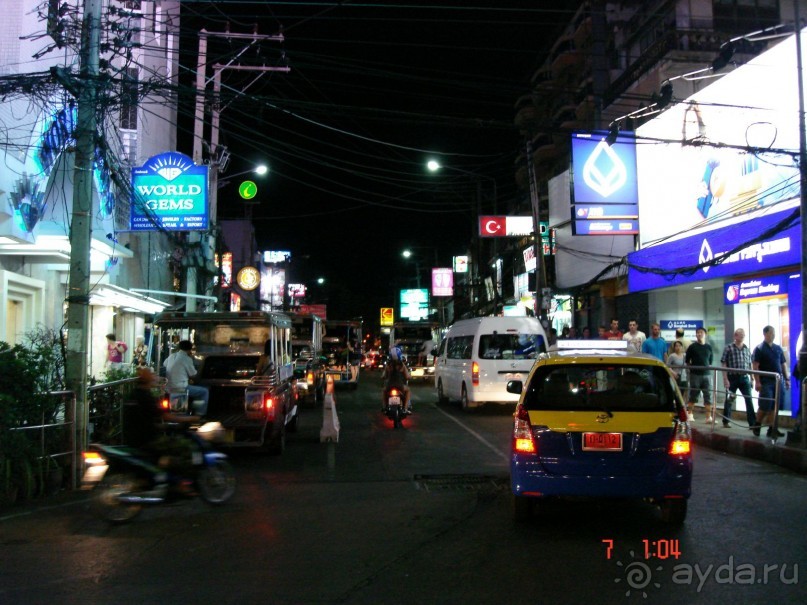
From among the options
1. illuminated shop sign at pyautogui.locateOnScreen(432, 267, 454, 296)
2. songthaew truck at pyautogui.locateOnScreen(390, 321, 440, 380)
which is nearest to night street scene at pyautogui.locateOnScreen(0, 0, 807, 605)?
songthaew truck at pyautogui.locateOnScreen(390, 321, 440, 380)

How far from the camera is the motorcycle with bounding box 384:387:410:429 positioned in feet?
53.8

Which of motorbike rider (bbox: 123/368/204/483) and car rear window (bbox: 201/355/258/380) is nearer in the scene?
motorbike rider (bbox: 123/368/204/483)

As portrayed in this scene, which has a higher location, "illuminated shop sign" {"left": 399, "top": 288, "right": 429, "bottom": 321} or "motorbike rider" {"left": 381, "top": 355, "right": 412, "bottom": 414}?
"illuminated shop sign" {"left": 399, "top": 288, "right": 429, "bottom": 321}

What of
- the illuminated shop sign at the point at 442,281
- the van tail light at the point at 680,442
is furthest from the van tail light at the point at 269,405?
the illuminated shop sign at the point at 442,281

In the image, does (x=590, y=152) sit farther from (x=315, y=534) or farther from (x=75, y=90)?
(x=315, y=534)

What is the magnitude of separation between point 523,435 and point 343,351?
901 inches

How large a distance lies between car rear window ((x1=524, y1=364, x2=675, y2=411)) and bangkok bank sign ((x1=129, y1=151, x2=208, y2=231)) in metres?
12.4

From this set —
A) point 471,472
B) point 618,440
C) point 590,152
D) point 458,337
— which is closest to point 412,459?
point 471,472

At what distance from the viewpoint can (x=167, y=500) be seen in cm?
800

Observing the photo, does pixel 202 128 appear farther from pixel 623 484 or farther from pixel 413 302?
pixel 413 302

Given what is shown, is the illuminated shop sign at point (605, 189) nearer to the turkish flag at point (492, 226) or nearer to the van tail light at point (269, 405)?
the turkish flag at point (492, 226)

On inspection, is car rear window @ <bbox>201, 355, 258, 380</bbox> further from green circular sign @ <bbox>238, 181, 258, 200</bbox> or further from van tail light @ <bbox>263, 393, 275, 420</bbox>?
green circular sign @ <bbox>238, 181, 258, 200</bbox>

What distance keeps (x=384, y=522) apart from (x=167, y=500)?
7.43 ft

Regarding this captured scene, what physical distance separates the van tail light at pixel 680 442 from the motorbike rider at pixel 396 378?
32.8ft
